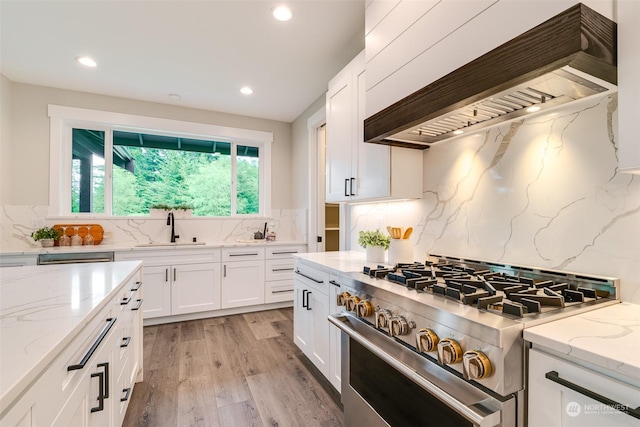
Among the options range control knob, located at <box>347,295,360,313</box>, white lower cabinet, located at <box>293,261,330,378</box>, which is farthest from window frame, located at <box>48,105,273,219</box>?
range control knob, located at <box>347,295,360,313</box>

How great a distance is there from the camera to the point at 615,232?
42.9 inches

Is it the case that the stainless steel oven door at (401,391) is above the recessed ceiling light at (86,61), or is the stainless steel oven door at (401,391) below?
below

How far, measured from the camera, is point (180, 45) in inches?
98.0

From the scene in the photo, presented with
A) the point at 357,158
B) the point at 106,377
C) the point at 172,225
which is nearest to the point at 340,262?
the point at 357,158

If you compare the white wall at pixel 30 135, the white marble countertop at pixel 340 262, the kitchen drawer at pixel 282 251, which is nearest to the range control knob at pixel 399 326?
the white marble countertop at pixel 340 262

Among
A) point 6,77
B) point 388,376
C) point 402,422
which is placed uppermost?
point 6,77

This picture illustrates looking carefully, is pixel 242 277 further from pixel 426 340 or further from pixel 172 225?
pixel 426 340

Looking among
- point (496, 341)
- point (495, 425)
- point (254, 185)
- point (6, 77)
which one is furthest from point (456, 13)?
point (6, 77)

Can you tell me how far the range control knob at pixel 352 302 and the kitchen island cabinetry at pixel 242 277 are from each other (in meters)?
2.44

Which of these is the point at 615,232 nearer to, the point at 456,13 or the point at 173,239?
the point at 456,13

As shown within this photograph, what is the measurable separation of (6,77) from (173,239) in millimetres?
2335

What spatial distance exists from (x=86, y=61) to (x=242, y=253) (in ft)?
8.11

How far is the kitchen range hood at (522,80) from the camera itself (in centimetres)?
83

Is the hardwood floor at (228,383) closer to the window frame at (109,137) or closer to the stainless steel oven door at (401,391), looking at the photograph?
the stainless steel oven door at (401,391)
